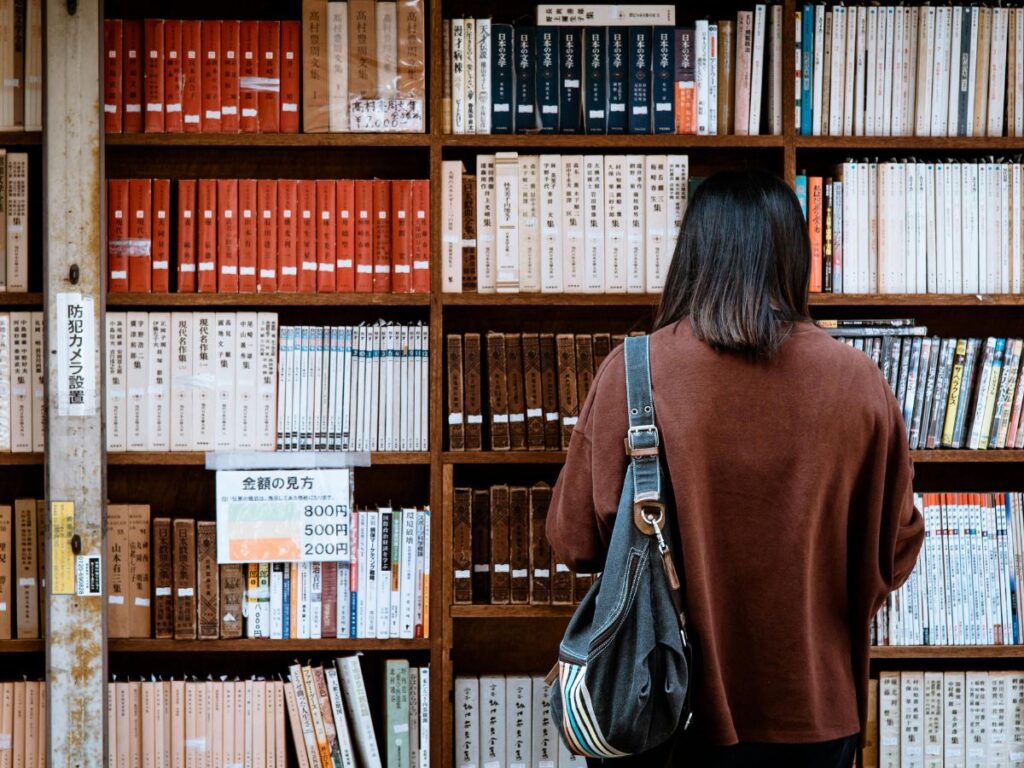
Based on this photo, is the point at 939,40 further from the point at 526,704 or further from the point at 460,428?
the point at 526,704

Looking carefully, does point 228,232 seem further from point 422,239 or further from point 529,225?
point 529,225

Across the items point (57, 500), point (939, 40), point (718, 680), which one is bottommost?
point (718, 680)

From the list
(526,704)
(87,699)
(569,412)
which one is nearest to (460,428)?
(569,412)

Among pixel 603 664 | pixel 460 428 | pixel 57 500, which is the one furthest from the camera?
pixel 460 428

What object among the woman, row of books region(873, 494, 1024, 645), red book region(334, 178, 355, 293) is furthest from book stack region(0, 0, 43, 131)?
row of books region(873, 494, 1024, 645)

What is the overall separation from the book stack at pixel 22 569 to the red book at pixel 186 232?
59 centimetres

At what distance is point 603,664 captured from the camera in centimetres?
141

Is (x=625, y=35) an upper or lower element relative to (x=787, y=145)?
upper

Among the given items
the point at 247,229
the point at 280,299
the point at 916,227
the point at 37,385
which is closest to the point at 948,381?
the point at 916,227

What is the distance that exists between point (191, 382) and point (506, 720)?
1.06 meters

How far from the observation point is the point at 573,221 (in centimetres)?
230

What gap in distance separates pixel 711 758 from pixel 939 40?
1.73 m

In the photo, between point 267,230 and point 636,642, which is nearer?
point 636,642

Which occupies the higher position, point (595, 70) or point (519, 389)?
point (595, 70)
